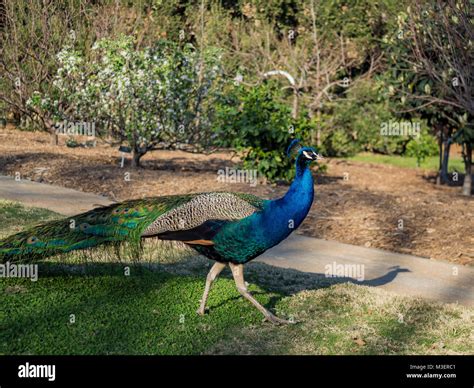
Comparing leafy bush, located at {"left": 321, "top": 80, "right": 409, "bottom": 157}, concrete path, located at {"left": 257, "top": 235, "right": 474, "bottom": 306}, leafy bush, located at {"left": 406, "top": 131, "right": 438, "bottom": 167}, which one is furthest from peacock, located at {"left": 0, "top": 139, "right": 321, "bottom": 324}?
leafy bush, located at {"left": 321, "top": 80, "right": 409, "bottom": 157}

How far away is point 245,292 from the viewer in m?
5.42

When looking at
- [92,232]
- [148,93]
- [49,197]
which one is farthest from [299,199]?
[148,93]

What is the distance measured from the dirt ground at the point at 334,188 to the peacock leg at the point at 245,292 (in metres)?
3.19

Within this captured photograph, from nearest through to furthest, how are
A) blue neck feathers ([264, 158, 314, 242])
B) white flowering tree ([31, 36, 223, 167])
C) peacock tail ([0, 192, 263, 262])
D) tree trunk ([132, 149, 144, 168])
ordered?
blue neck feathers ([264, 158, 314, 242]) < peacock tail ([0, 192, 263, 262]) < white flowering tree ([31, 36, 223, 167]) < tree trunk ([132, 149, 144, 168])

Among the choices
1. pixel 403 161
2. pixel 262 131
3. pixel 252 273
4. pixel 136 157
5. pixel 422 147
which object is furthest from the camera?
pixel 403 161

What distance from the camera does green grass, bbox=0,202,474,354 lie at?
5023 millimetres

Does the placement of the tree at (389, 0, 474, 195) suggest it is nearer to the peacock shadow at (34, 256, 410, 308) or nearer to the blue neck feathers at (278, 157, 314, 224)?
the peacock shadow at (34, 256, 410, 308)

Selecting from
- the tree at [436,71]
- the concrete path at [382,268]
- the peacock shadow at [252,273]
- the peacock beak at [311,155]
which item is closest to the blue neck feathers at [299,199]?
the peacock beak at [311,155]

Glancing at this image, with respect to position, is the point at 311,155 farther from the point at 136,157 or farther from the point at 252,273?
the point at 136,157

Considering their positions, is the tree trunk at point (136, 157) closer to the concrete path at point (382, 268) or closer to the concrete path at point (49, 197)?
the concrete path at point (49, 197)

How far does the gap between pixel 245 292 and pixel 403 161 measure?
14.3m

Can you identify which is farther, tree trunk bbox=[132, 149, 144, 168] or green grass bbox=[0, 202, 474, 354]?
tree trunk bbox=[132, 149, 144, 168]

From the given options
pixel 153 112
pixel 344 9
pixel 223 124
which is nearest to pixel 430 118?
pixel 223 124

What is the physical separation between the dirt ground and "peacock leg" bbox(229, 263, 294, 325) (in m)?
3.19
